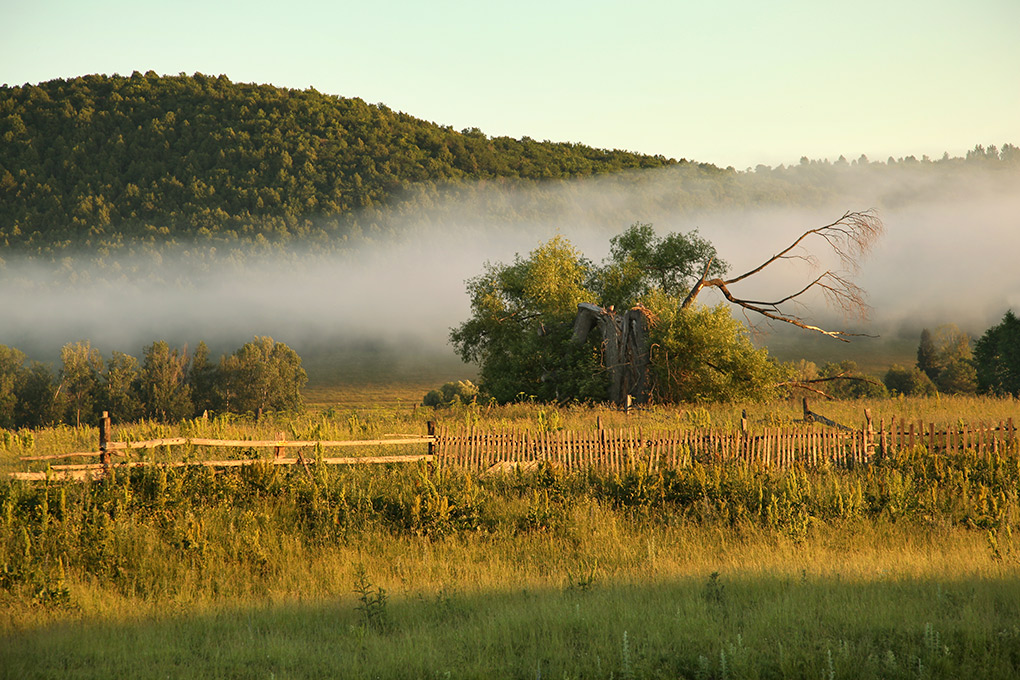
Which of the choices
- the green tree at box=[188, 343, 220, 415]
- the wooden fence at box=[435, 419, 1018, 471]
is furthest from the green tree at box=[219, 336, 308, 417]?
the wooden fence at box=[435, 419, 1018, 471]

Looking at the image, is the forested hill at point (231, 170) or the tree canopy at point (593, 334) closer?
the tree canopy at point (593, 334)

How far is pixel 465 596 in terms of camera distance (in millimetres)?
9758

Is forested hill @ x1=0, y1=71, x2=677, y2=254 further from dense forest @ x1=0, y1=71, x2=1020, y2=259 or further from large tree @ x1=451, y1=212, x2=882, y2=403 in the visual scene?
large tree @ x1=451, y1=212, x2=882, y2=403

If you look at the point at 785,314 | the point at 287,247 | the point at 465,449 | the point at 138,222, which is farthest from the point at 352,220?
the point at 465,449

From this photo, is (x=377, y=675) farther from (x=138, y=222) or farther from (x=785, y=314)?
(x=138, y=222)

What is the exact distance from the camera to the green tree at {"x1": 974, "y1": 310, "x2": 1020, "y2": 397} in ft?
180

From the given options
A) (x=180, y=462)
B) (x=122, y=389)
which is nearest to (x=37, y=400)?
(x=122, y=389)

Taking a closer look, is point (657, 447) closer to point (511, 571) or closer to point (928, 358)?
point (511, 571)

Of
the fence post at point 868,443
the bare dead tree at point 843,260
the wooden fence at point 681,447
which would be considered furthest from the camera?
the bare dead tree at point 843,260

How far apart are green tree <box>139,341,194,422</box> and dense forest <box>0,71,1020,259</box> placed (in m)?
100

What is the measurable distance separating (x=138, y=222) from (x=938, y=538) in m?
204

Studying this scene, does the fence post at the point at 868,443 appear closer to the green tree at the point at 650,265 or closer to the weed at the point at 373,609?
the weed at the point at 373,609

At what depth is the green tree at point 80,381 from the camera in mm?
83000

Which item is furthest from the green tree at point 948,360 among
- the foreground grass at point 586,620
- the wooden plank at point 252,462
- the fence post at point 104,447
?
the fence post at point 104,447
